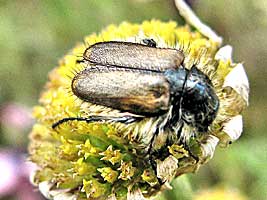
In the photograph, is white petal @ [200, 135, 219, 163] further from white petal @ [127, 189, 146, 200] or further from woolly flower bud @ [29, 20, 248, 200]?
white petal @ [127, 189, 146, 200]

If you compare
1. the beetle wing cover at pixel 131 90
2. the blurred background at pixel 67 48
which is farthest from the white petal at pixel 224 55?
the blurred background at pixel 67 48

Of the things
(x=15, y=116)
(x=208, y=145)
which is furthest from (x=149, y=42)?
(x=15, y=116)

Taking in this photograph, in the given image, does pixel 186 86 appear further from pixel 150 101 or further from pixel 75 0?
pixel 75 0

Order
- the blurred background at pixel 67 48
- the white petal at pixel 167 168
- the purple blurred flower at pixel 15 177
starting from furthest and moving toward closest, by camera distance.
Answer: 1. the purple blurred flower at pixel 15 177
2. the blurred background at pixel 67 48
3. the white petal at pixel 167 168

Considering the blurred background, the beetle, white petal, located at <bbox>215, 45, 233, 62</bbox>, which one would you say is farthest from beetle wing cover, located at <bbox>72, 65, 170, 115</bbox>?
the blurred background

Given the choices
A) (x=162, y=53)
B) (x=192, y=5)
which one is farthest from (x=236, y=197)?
(x=162, y=53)

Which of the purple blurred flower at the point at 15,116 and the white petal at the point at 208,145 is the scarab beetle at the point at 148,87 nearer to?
the white petal at the point at 208,145
